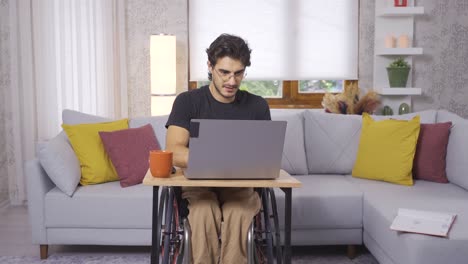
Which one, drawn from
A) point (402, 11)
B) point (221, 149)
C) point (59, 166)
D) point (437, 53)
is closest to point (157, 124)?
point (59, 166)

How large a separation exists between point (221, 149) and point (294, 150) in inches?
69.7

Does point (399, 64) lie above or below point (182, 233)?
above

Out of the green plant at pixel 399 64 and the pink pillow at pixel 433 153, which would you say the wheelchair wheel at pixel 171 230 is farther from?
the green plant at pixel 399 64

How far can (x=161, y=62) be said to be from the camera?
4.68 meters

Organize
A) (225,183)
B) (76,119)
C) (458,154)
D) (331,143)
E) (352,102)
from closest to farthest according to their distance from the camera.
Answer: (225,183) < (458,154) < (76,119) < (331,143) < (352,102)

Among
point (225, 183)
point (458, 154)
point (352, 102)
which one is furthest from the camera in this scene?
point (352, 102)

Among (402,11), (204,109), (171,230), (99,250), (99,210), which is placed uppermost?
(402,11)

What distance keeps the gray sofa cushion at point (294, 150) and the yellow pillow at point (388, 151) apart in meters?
0.35

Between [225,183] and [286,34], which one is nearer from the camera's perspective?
[225,183]

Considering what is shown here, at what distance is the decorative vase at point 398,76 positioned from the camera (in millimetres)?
4797

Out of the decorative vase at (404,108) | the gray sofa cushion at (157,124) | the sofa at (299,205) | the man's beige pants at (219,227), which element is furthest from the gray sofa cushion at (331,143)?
the man's beige pants at (219,227)

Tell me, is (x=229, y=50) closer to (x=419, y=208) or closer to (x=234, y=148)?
(x=234, y=148)

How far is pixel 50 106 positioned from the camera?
4602 mm

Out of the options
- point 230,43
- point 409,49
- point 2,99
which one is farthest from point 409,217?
point 2,99
